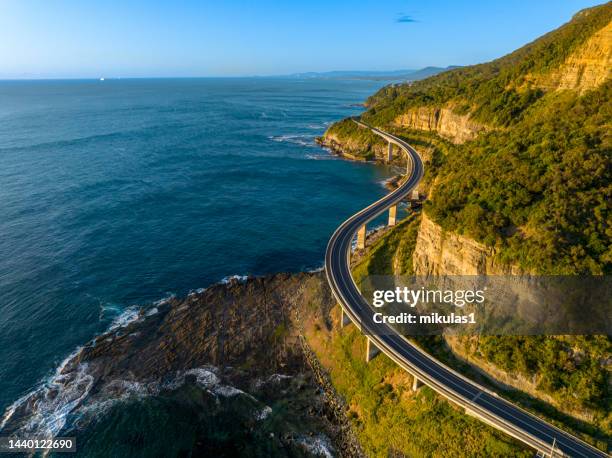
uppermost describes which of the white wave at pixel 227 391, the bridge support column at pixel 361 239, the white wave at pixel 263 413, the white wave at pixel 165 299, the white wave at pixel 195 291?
the bridge support column at pixel 361 239

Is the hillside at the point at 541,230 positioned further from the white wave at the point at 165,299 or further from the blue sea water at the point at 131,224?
the white wave at the point at 165,299

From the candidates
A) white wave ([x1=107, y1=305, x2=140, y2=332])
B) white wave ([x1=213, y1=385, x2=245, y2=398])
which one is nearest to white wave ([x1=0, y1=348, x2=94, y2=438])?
white wave ([x1=107, y1=305, x2=140, y2=332])

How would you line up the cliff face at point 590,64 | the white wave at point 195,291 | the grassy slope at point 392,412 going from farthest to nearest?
the cliff face at point 590,64 → the white wave at point 195,291 → the grassy slope at point 392,412

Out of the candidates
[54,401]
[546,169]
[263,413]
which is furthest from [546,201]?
[54,401]

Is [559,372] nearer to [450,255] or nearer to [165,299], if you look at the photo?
[450,255]

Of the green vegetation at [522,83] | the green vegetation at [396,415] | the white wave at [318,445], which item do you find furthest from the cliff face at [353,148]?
the white wave at [318,445]
